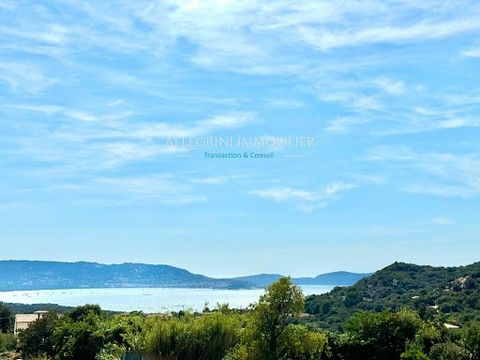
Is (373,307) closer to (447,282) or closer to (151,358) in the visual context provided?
(447,282)

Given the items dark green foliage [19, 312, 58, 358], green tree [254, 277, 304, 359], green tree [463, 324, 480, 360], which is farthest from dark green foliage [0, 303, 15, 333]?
green tree [463, 324, 480, 360]

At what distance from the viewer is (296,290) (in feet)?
76.7

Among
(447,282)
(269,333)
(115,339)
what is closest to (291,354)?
(269,333)

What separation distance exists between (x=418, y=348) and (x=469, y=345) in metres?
2.68

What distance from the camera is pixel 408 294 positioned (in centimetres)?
7981

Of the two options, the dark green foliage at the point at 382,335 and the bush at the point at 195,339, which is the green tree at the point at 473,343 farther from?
the bush at the point at 195,339

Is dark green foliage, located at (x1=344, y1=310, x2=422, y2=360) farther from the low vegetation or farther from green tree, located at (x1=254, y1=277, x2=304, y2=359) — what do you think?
green tree, located at (x1=254, y1=277, x2=304, y2=359)

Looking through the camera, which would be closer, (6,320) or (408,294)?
(6,320)

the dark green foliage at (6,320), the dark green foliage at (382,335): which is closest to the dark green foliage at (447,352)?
the dark green foliage at (382,335)

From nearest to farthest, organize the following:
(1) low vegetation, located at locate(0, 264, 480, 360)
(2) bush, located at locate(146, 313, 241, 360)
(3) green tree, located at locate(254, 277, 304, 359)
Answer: (3) green tree, located at locate(254, 277, 304, 359)
(1) low vegetation, located at locate(0, 264, 480, 360)
(2) bush, located at locate(146, 313, 241, 360)

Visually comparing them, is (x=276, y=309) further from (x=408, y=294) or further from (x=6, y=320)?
(x=6, y=320)

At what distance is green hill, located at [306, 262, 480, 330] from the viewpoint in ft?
212

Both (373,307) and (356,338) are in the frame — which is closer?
(356,338)

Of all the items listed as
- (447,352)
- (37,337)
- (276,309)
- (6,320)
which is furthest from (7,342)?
(447,352)
